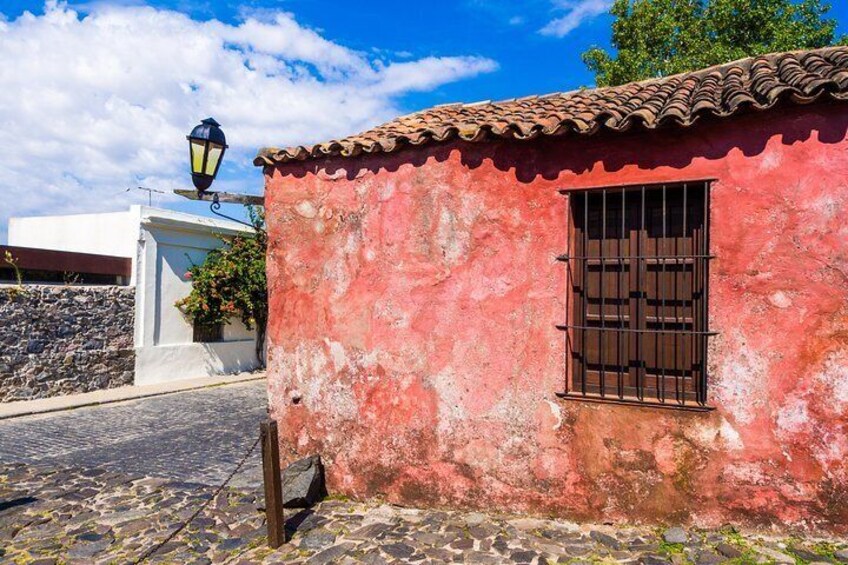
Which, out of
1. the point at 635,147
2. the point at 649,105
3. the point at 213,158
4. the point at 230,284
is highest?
the point at 649,105

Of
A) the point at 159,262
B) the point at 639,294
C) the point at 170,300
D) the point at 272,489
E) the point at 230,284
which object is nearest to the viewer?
the point at 272,489

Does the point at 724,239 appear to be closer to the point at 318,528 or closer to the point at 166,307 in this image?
the point at 318,528

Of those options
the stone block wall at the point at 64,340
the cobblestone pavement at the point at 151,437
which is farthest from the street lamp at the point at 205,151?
the stone block wall at the point at 64,340

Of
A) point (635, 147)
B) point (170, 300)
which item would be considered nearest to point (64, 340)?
point (170, 300)

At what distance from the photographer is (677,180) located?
4363 millimetres

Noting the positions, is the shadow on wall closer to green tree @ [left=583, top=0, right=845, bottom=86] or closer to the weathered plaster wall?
the weathered plaster wall

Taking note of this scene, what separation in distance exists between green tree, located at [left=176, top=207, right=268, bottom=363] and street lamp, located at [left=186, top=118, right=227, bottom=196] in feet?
24.8

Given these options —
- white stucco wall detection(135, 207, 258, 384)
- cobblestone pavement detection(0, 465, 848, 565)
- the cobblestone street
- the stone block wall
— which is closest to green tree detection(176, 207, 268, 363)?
white stucco wall detection(135, 207, 258, 384)

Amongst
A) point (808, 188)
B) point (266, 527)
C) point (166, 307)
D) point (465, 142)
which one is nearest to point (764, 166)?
point (808, 188)

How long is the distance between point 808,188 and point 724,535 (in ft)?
8.47

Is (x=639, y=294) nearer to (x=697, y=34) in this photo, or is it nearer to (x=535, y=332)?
(x=535, y=332)

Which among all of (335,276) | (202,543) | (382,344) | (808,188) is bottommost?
(202,543)

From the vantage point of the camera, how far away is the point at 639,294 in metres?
4.58

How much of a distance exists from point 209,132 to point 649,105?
4.41 metres
